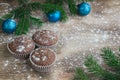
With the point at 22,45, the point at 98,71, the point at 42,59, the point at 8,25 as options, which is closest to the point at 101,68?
the point at 98,71

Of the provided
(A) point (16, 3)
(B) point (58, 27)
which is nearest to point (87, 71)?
(B) point (58, 27)

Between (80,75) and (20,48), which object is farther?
(20,48)

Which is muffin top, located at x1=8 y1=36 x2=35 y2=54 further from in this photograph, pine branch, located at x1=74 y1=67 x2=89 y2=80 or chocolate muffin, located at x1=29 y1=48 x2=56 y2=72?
pine branch, located at x1=74 y1=67 x2=89 y2=80

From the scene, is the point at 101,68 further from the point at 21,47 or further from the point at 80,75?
the point at 21,47

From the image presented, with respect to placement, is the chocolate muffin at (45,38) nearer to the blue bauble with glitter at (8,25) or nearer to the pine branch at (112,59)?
the blue bauble with glitter at (8,25)

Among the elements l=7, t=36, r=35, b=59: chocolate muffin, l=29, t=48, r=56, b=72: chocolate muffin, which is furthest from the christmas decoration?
l=7, t=36, r=35, b=59: chocolate muffin

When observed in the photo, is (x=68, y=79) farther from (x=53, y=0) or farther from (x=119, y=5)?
(x=119, y=5)

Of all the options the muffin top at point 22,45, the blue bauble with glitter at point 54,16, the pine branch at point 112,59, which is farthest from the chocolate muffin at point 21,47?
the pine branch at point 112,59
